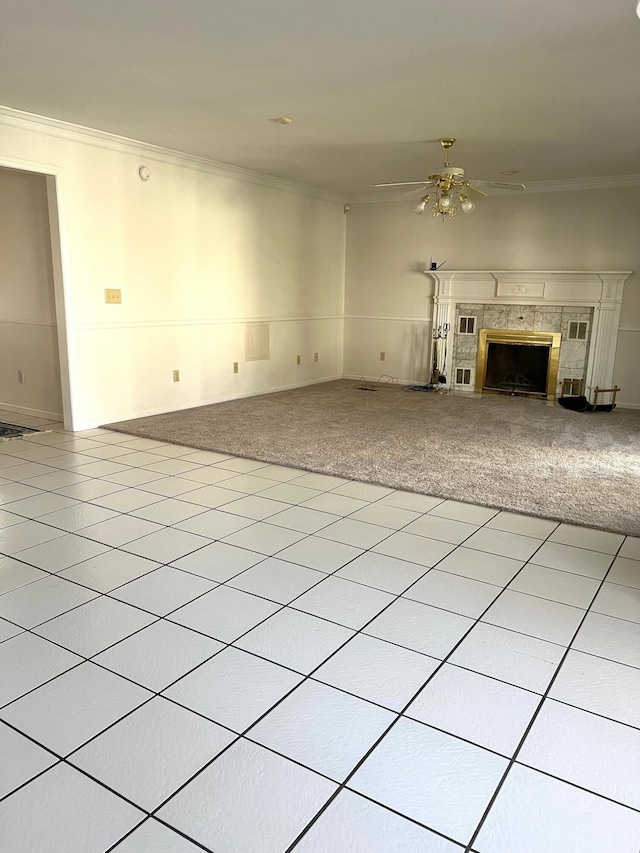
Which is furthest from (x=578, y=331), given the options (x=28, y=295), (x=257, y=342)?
(x=28, y=295)

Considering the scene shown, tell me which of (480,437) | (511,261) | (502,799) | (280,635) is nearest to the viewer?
Answer: (502,799)

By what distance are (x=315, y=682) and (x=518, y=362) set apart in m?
6.55

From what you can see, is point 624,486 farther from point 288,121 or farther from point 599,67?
point 288,121

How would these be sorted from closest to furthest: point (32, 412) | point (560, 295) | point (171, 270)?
point (32, 412), point (171, 270), point (560, 295)

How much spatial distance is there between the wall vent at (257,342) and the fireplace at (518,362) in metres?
2.65

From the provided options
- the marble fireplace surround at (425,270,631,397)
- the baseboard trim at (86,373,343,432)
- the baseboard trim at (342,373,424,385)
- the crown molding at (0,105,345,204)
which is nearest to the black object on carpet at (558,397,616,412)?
the marble fireplace surround at (425,270,631,397)

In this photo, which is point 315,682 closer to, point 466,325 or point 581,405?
point 581,405

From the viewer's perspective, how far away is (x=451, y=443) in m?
5.09

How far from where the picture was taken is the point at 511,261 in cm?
764

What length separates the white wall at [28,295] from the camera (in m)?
5.53

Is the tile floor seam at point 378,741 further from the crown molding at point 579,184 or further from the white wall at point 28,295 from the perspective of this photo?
the crown molding at point 579,184

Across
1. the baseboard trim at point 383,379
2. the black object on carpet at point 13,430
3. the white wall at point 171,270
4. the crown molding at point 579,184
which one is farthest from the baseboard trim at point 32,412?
the baseboard trim at point 383,379

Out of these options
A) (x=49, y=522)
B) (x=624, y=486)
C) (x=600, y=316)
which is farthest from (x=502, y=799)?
(x=600, y=316)

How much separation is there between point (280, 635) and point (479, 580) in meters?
0.96
